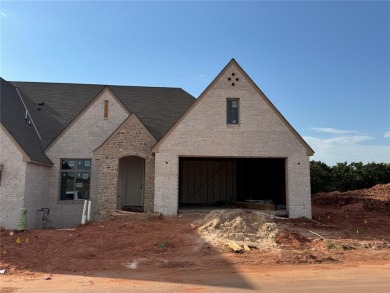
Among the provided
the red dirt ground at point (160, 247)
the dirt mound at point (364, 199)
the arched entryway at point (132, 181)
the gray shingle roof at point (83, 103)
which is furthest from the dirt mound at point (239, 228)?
the dirt mound at point (364, 199)

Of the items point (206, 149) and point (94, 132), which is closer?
point (206, 149)

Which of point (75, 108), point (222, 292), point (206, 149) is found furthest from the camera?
point (75, 108)

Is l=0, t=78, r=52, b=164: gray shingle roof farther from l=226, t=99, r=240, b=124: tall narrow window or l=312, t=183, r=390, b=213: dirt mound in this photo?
l=312, t=183, r=390, b=213: dirt mound

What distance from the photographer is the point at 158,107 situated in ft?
79.0

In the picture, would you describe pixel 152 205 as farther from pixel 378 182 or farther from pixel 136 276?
pixel 378 182

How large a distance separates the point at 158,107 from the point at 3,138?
9.92 m

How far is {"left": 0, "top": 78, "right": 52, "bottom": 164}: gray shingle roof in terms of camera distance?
17.4 meters

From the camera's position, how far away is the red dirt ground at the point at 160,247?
10.6m

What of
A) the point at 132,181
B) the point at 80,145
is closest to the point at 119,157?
the point at 132,181

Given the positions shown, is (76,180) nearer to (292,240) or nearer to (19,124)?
(19,124)

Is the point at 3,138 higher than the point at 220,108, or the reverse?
the point at 220,108

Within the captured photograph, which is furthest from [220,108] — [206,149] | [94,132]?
[94,132]

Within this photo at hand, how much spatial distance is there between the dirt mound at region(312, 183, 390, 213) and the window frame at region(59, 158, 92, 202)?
19119mm

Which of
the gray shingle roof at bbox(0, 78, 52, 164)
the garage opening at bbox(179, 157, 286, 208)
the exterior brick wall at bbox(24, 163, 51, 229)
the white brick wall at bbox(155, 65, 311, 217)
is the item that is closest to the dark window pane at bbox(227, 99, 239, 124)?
the white brick wall at bbox(155, 65, 311, 217)
